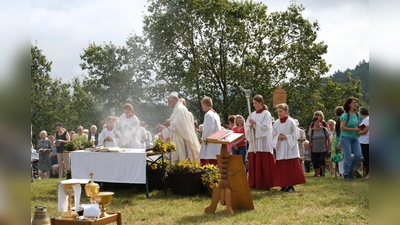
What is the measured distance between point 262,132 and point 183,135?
158 centimetres

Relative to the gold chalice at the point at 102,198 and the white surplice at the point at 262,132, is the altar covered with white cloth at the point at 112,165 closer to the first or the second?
the white surplice at the point at 262,132

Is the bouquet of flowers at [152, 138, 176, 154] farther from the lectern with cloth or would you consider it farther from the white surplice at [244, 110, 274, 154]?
the lectern with cloth

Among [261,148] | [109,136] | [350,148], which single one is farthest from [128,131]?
[350,148]

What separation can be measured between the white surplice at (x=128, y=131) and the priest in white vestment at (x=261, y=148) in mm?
2316

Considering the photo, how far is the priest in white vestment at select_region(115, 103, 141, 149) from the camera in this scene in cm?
981

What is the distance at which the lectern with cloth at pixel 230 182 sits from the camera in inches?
257

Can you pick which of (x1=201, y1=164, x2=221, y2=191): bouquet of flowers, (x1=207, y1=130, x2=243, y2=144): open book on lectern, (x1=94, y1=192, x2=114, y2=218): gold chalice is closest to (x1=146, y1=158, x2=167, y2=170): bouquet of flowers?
(x1=201, y1=164, x2=221, y2=191): bouquet of flowers

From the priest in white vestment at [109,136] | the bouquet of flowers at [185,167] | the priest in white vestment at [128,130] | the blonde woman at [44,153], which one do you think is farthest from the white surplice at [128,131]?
the blonde woman at [44,153]

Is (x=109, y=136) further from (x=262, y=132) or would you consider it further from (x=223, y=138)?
(x=223, y=138)

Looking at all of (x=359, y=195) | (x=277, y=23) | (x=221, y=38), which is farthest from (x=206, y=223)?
(x=277, y=23)

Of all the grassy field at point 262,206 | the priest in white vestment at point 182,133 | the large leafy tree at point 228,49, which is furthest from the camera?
the large leafy tree at point 228,49

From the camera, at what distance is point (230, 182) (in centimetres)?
680

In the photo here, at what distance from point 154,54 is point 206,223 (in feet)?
65.6

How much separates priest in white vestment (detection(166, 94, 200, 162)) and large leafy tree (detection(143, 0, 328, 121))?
48.4 feet
